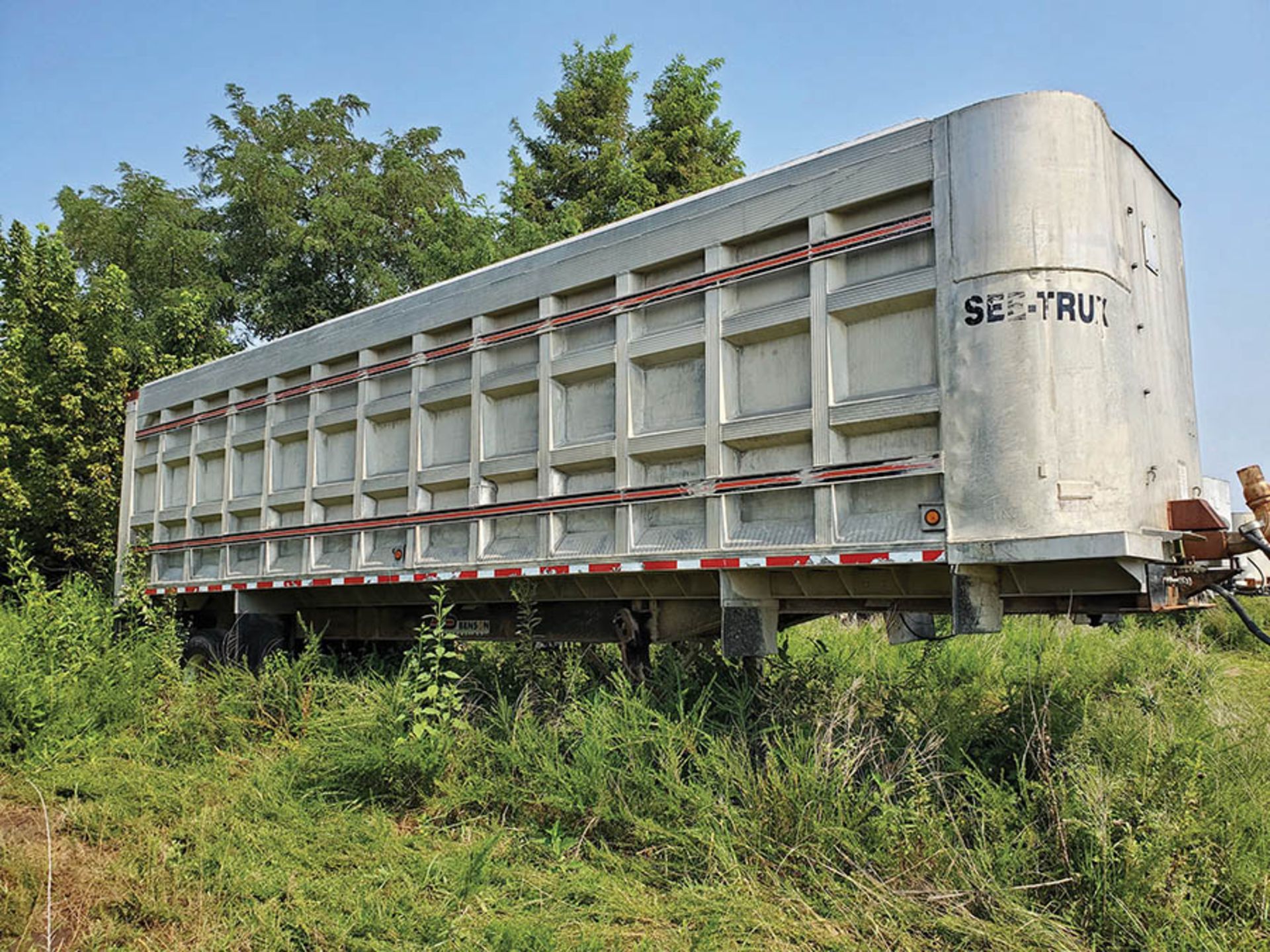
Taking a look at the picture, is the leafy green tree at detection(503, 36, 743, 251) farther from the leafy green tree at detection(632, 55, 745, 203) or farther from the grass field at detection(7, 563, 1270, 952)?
the grass field at detection(7, 563, 1270, 952)

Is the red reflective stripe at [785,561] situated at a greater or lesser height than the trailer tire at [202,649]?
greater

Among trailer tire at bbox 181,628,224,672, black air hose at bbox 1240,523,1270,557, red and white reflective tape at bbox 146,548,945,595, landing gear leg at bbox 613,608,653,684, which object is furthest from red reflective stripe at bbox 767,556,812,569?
trailer tire at bbox 181,628,224,672

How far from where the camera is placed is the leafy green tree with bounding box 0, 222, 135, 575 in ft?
48.1

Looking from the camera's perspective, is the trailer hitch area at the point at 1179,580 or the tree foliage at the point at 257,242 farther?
the tree foliage at the point at 257,242

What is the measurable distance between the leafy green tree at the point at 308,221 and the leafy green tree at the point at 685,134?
13.2 feet

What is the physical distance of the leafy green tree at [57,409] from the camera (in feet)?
48.1

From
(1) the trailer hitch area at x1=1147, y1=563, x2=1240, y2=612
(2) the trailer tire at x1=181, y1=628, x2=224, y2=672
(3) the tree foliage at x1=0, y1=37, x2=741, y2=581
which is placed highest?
(3) the tree foliage at x1=0, y1=37, x2=741, y2=581

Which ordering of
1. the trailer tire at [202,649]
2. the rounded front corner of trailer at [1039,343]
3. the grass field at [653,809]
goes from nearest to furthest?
1. the grass field at [653,809]
2. the rounded front corner of trailer at [1039,343]
3. the trailer tire at [202,649]

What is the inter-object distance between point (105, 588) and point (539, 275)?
29.3ft

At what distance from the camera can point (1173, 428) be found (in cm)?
568

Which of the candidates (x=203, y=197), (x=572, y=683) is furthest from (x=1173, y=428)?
(x=203, y=197)

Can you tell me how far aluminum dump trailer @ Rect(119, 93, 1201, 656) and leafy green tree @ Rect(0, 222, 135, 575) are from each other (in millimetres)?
8067

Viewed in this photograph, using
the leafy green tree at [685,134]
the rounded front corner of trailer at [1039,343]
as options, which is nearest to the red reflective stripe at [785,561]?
the rounded front corner of trailer at [1039,343]

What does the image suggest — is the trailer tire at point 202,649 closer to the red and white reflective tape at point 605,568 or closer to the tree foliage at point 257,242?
the red and white reflective tape at point 605,568
